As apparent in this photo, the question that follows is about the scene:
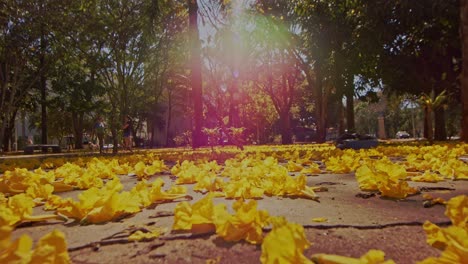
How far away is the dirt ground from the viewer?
5.06 ft

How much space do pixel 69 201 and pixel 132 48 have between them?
1535 centimetres

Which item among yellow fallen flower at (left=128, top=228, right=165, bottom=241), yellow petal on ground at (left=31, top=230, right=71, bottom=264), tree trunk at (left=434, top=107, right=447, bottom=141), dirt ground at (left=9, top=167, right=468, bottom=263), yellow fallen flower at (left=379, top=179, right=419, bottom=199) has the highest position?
tree trunk at (left=434, top=107, right=447, bottom=141)

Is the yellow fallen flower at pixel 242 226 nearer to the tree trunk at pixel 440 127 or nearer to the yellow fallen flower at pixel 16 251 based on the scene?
the yellow fallen flower at pixel 16 251

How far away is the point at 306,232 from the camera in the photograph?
1846mm

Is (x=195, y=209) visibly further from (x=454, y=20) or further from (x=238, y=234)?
(x=454, y=20)

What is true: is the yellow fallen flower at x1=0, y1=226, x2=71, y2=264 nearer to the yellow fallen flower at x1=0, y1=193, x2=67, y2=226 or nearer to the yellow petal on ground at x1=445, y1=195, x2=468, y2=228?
the yellow fallen flower at x1=0, y1=193, x2=67, y2=226

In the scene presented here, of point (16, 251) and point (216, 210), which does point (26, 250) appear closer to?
point (16, 251)

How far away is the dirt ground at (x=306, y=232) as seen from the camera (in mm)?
1541

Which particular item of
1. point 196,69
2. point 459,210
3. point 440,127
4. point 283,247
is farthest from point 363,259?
point 440,127

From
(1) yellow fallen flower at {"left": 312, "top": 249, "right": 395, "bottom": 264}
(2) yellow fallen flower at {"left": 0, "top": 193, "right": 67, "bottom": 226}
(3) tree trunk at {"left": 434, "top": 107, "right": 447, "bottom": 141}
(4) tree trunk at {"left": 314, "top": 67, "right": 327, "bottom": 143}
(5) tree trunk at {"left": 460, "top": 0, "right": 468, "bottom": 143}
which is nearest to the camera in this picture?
(1) yellow fallen flower at {"left": 312, "top": 249, "right": 395, "bottom": 264}

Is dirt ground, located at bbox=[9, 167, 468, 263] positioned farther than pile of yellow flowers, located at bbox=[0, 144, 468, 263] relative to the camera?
Yes

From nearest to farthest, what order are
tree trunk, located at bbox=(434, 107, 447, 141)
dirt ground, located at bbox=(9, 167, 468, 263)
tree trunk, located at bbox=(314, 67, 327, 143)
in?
dirt ground, located at bbox=(9, 167, 468, 263), tree trunk, located at bbox=(434, 107, 447, 141), tree trunk, located at bbox=(314, 67, 327, 143)

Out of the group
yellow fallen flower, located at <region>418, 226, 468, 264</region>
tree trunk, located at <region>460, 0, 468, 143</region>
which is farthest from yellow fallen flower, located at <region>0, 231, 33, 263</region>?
tree trunk, located at <region>460, 0, 468, 143</region>

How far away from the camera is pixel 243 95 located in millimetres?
35500
